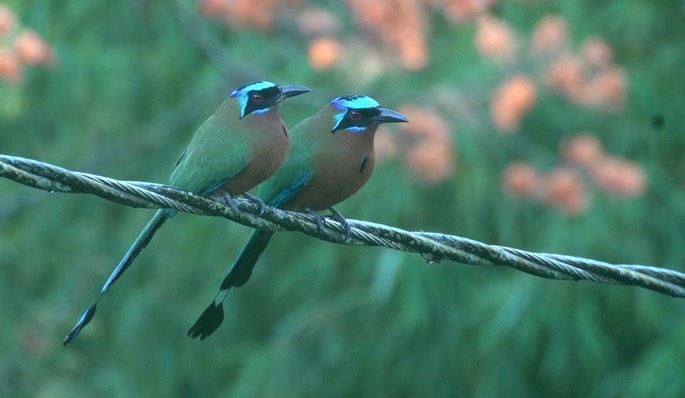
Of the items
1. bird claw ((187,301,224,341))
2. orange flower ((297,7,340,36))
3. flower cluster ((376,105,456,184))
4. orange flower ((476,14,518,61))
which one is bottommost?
bird claw ((187,301,224,341))

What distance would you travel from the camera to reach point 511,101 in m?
9.59

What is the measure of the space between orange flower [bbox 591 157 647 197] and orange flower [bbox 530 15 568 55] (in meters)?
0.97

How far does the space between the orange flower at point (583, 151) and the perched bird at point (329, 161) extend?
4251 millimetres

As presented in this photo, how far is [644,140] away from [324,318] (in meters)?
2.52

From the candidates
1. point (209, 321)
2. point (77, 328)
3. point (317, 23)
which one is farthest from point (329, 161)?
point (317, 23)

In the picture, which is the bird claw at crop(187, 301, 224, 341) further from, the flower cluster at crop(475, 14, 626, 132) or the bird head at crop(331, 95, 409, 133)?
the flower cluster at crop(475, 14, 626, 132)

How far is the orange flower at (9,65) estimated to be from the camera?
8117 mm

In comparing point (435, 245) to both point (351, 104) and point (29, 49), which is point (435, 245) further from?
point (29, 49)

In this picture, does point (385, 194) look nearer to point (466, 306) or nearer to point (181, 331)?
point (466, 306)

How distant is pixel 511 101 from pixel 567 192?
0.69 meters

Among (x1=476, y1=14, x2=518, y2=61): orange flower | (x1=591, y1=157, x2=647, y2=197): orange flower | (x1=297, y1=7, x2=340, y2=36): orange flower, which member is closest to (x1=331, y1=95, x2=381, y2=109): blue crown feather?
(x1=591, y1=157, x2=647, y2=197): orange flower

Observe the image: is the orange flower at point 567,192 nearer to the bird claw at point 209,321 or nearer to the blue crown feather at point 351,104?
the blue crown feather at point 351,104

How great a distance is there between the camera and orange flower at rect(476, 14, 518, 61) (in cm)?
974

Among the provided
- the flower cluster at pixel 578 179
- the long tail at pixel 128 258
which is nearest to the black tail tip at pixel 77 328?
the long tail at pixel 128 258
